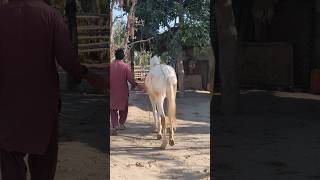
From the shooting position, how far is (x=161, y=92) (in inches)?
126

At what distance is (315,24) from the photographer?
2482mm

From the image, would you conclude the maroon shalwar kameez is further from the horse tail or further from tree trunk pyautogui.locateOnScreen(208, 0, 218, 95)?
tree trunk pyautogui.locateOnScreen(208, 0, 218, 95)

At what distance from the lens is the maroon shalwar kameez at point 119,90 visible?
8.59 ft

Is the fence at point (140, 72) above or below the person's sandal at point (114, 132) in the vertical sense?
above

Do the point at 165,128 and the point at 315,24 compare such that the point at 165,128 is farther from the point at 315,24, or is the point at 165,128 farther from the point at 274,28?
the point at 315,24

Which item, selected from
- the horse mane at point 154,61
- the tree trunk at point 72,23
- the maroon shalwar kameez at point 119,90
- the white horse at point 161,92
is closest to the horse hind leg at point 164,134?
the white horse at point 161,92

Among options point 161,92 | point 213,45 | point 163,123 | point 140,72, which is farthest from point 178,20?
point 161,92

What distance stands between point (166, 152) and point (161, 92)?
0.42 meters

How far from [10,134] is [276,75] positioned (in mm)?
1447

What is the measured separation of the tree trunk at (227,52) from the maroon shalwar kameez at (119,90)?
1.75ft

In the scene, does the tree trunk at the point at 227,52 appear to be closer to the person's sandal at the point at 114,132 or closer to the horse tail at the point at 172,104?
the horse tail at the point at 172,104

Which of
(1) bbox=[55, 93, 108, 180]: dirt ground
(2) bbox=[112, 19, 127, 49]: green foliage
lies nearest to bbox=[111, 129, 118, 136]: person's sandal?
(1) bbox=[55, 93, 108, 180]: dirt ground

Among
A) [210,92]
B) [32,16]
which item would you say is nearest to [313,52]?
[210,92]

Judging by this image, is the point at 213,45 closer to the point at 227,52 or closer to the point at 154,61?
the point at 227,52
